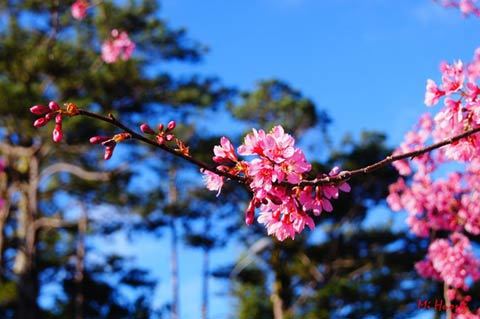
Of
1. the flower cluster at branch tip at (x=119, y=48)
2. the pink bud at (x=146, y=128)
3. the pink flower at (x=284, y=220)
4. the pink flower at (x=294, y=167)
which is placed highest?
the flower cluster at branch tip at (x=119, y=48)

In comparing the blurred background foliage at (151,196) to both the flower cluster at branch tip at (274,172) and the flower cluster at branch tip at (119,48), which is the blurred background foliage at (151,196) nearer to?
the flower cluster at branch tip at (119,48)

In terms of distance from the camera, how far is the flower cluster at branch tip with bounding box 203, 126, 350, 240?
5.76ft

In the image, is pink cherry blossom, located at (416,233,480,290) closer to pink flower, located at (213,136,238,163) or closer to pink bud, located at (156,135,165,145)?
pink flower, located at (213,136,238,163)

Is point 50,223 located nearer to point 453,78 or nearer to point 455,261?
point 455,261

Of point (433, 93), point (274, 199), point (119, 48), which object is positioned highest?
point (119, 48)

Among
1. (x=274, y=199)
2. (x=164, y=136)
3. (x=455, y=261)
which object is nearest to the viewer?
(x=164, y=136)

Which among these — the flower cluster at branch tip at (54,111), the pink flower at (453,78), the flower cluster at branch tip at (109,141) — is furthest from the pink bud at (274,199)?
the pink flower at (453,78)

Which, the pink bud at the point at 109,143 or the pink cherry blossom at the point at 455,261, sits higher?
the pink cherry blossom at the point at 455,261

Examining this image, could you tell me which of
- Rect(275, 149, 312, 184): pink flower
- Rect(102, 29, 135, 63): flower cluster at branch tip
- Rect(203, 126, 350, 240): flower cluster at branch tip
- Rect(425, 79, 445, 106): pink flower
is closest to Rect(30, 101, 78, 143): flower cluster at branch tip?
Rect(203, 126, 350, 240): flower cluster at branch tip

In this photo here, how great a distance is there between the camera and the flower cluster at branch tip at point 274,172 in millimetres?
1755

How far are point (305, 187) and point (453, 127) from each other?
76 cm

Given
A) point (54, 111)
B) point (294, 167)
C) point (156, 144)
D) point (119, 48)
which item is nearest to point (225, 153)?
point (294, 167)

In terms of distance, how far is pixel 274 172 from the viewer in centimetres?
175

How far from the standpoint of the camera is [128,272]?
14.8 metres
